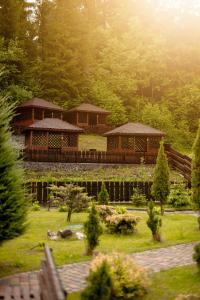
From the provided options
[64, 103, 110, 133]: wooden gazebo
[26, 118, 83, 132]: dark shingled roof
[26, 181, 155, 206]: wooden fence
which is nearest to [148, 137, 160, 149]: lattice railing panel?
[26, 118, 83, 132]: dark shingled roof

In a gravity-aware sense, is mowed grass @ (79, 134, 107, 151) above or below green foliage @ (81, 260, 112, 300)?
above

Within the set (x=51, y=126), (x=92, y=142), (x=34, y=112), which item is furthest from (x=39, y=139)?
(x=34, y=112)

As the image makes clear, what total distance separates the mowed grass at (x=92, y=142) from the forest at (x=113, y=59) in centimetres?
696

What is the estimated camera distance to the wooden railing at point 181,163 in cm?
3861

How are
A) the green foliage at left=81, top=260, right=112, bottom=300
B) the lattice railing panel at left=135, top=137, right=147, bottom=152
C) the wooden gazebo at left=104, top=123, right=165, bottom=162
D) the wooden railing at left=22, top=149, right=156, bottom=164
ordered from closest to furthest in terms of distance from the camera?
the green foliage at left=81, top=260, right=112, bottom=300, the wooden railing at left=22, top=149, right=156, bottom=164, the wooden gazebo at left=104, top=123, right=165, bottom=162, the lattice railing panel at left=135, top=137, right=147, bottom=152

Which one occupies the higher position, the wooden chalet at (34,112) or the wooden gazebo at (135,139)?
the wooden chalet at (34,112)

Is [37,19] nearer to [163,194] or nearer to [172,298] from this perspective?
[163,194]

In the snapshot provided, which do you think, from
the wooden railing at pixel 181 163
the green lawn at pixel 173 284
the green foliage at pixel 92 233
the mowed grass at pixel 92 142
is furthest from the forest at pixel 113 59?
the green lawn at pixel 173 284

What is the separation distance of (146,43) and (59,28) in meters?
17.0

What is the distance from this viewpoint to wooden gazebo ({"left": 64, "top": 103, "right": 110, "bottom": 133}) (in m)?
61.4

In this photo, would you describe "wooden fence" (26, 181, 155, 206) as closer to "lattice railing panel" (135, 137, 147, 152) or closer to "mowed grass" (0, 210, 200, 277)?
"mowed grass" (0, 210, 200, 277)

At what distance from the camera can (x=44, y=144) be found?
48781 mm

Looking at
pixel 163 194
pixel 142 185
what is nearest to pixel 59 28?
pixel 142 185

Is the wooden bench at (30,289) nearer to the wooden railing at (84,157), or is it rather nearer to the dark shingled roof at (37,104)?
the wooden railing at (84,157)
